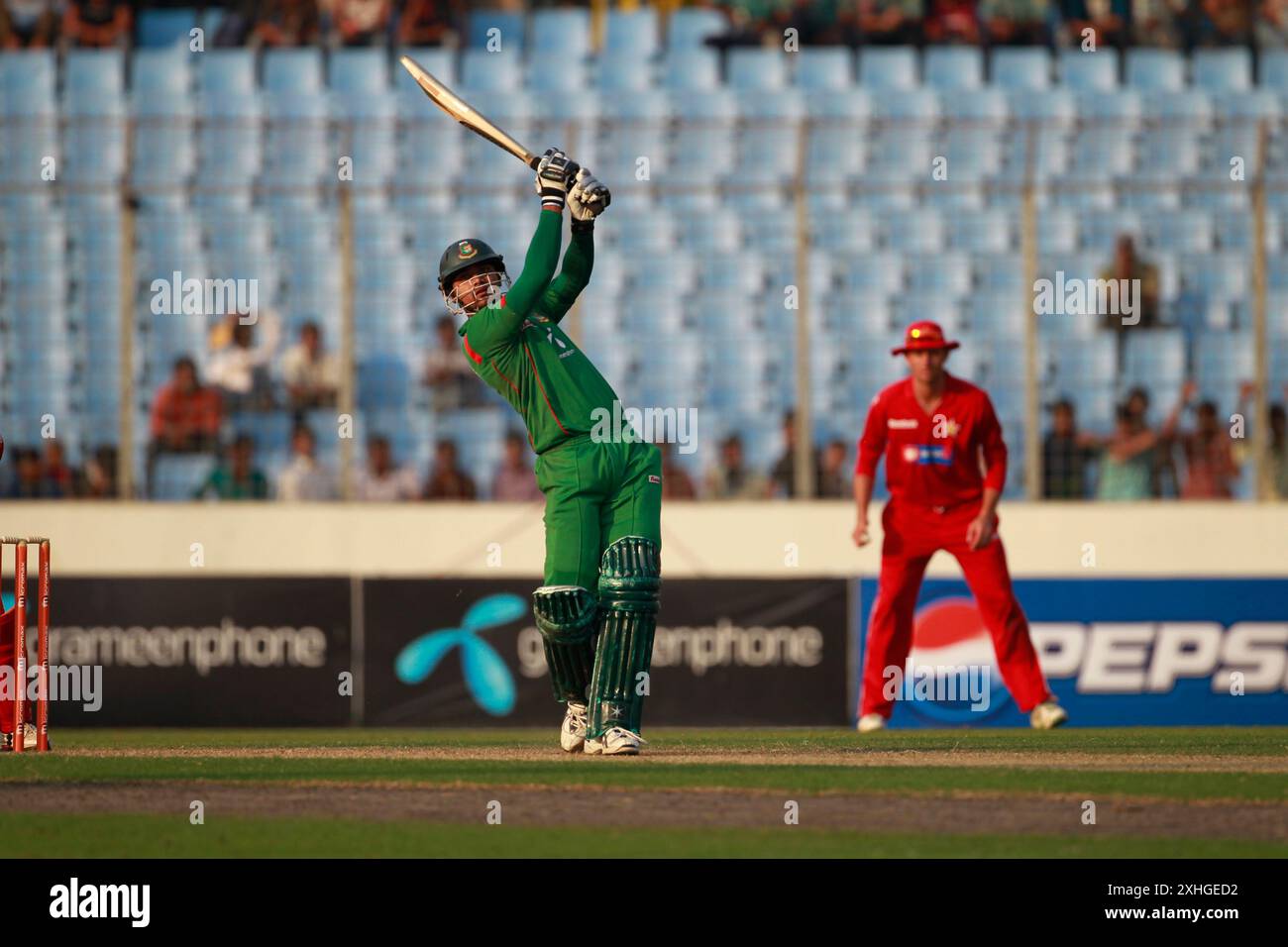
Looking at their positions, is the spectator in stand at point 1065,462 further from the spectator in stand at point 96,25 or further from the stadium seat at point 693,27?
the spectator in stand at point 96,25

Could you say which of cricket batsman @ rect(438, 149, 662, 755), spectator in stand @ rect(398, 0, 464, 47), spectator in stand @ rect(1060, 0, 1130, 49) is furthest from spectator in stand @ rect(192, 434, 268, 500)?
spectator in stand @ rect(1060, 0, 1130, 49)

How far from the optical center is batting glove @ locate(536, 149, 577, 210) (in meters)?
9.16

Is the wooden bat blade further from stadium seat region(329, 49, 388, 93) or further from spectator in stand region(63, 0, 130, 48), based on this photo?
spectator in stand region(63, 0, 130, 48)

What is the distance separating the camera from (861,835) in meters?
7.05

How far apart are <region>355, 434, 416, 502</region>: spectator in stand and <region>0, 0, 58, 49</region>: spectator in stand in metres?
6.75

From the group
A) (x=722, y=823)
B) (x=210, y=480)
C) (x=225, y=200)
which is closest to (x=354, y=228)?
(x=225, y=200)

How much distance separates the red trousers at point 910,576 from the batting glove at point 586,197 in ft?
10.8

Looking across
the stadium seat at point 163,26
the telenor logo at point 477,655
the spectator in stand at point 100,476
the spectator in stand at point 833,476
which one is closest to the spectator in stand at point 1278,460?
the spectator in stand at point 833,476

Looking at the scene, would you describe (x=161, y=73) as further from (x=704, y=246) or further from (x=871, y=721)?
(x=871, y=721)

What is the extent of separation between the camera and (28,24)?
20.8m

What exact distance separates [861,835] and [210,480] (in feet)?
33.8

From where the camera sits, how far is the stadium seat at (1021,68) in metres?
20.2

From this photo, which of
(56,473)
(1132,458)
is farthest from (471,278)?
(1132,458)
